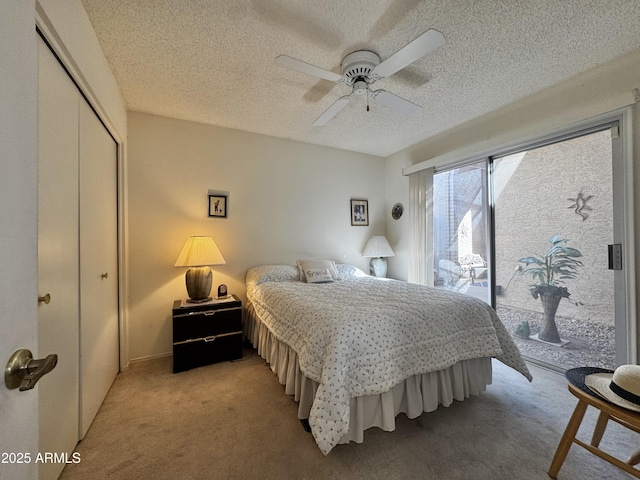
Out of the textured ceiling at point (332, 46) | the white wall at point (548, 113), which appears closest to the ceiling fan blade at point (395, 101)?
the textured ceiling at point (332, 46)

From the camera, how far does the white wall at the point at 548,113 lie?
1900 mm

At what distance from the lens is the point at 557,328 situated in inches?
94.9

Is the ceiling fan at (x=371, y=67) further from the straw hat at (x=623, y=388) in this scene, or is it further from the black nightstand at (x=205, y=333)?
the black nightstand at (x=205, y=333)

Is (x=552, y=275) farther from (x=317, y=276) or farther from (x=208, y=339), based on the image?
(x=208, y=339)

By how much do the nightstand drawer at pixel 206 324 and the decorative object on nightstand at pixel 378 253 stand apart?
201cm

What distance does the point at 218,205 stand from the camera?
3.02m

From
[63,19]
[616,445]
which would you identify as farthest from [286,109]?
[616,445]

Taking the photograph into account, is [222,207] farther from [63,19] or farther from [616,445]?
[616,445]

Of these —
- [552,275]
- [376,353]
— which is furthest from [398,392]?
[552,275]

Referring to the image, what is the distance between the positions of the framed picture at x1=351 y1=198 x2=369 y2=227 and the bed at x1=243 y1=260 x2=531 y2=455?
67.0 inches

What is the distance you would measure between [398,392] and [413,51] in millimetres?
2045

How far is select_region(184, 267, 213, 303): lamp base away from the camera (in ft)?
8.46

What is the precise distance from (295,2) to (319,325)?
189cm

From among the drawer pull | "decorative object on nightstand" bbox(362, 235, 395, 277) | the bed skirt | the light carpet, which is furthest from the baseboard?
"decorative object on nightstand" bbox(362, 235, 395, 277)
